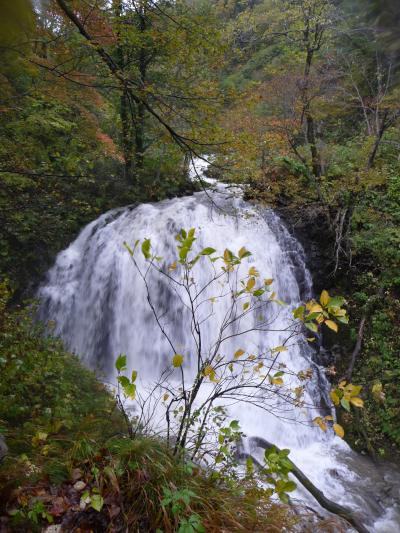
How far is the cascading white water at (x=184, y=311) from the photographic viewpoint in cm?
599

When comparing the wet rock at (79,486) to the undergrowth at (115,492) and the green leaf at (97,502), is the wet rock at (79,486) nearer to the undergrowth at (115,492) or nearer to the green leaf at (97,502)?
the undergrowth at (115,492)

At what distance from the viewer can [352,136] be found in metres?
13.9

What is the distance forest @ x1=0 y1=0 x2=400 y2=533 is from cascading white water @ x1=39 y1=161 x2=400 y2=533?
0.16ft

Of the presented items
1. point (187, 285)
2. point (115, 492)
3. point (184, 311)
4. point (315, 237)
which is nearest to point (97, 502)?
point (115, 492)

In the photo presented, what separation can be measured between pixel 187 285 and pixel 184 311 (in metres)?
5.13

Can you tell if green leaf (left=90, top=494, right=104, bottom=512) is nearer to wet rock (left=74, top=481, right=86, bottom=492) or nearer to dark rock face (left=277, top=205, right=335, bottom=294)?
wet rock (left=74, top=481, right=86, bottom=492)

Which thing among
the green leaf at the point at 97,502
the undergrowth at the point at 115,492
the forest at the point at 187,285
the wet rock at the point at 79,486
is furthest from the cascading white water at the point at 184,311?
the green leaf at the point at 97,502

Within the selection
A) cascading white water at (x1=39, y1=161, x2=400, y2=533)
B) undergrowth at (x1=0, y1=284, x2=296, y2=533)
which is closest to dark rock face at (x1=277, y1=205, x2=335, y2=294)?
cascading white water at (x1=39, y1=161, x2=400, y2=533)

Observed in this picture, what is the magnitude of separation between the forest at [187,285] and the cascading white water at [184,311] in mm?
49

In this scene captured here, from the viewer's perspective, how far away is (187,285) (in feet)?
10.3

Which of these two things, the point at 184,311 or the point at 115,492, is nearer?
the point at 115,492

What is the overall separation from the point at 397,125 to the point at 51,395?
12356 millimetres

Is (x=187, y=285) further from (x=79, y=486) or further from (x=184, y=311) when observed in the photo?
(x=184, y=311)

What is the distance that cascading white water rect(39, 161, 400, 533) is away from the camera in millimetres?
5988
